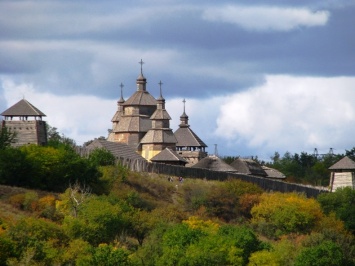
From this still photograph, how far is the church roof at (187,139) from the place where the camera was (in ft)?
447

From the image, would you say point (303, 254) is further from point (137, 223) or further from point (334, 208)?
point (334, 208)

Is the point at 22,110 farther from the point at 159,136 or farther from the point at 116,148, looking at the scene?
the point at 159,136

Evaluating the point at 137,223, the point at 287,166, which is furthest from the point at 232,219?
the point at 287,166

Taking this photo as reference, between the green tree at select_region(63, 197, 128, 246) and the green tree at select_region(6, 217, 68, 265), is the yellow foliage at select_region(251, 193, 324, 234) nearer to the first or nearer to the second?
the green tree at select_region(63, 197, 128, 246)

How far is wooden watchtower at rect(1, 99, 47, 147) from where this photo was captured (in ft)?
359

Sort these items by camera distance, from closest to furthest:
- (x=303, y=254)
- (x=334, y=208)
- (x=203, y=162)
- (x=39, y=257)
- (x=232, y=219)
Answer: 1. (x=39, y=257)
2. (x=303, y=254)
3. (x=232, y=219)
4. (x=334, y=208)
5. (x=203, y=162)

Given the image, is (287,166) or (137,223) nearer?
(137,223)

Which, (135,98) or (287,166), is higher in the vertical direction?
(135,98)

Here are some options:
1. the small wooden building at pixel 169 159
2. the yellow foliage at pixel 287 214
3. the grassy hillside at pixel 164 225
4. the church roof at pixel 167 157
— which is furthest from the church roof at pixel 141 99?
the yellow foliage at pixel 287 214

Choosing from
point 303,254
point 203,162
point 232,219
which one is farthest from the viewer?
point 203,162

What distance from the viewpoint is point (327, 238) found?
97000 millimetres

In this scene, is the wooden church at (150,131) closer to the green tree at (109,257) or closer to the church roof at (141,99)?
the church roof at (141,99)

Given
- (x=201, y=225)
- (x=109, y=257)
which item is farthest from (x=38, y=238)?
(x=201, y=225)

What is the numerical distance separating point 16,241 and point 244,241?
1650 cm
